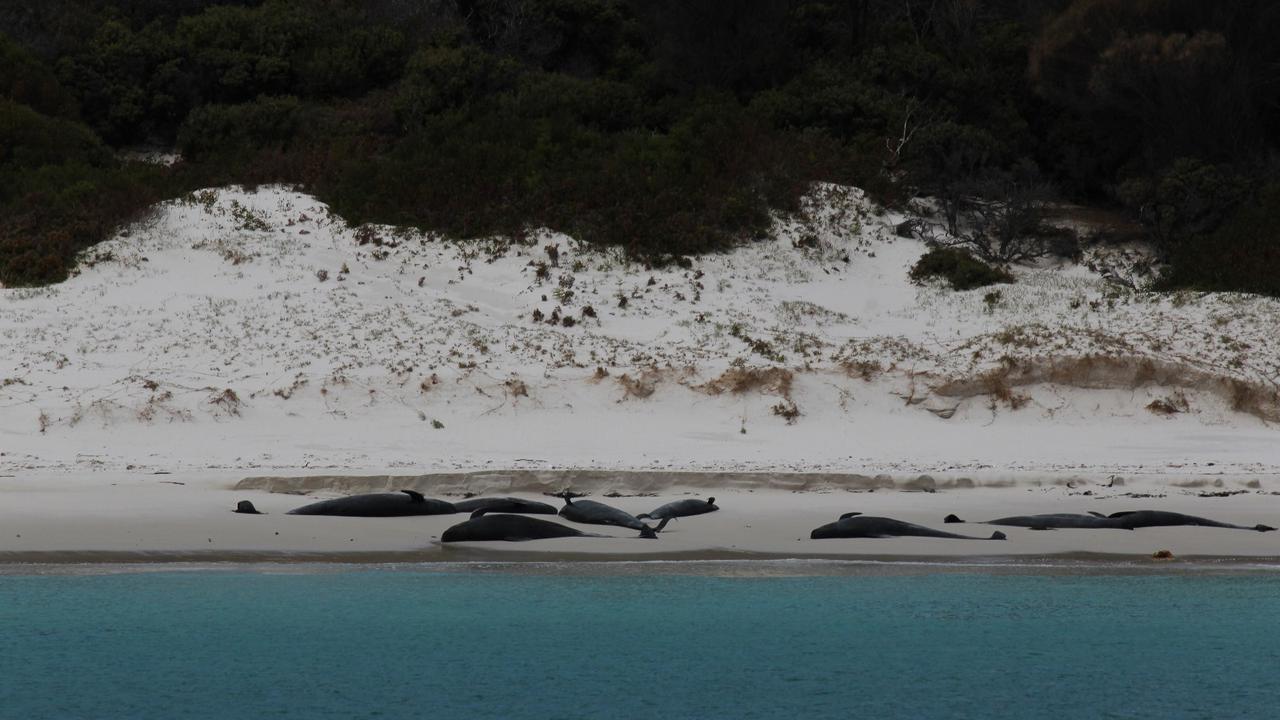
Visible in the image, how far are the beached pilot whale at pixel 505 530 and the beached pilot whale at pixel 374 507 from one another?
848mm

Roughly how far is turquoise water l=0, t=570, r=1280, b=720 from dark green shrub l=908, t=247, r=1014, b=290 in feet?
38.8

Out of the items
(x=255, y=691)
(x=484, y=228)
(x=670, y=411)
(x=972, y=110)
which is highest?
(x=972, y=110)

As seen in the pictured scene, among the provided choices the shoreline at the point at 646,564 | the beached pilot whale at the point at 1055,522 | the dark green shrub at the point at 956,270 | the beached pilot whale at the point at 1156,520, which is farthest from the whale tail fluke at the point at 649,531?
the dark green shrub at the point at 956,270

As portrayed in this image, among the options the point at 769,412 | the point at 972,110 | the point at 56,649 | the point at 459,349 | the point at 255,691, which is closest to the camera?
the point at 255,691

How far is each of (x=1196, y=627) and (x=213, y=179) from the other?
19.0 meters

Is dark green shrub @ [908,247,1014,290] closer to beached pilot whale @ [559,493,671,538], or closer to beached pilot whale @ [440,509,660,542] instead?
beached pilot whale @ [559,493,671,538]

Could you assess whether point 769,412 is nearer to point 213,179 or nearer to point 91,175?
point 213,179

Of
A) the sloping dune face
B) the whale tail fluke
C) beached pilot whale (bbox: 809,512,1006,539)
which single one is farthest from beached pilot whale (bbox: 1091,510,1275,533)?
the whale tail fluke

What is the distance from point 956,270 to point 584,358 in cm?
669

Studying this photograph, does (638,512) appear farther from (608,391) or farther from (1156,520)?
(608,391)

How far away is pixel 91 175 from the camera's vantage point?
2325 centimetres

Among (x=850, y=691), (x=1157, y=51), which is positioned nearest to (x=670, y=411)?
(x=850, y=691)

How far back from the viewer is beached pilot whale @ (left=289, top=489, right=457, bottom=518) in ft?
38.7

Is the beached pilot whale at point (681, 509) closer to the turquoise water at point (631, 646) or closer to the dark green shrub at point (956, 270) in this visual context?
the turquoise water at point (631, 646)
